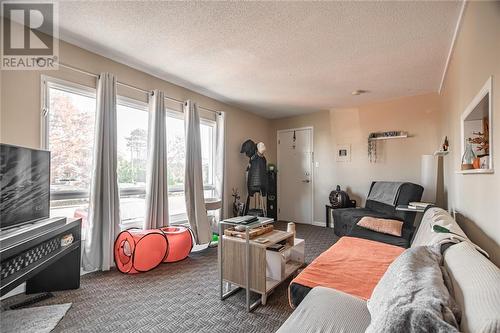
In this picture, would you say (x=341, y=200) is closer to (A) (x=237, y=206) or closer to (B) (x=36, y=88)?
(A) (x=237, y=206)

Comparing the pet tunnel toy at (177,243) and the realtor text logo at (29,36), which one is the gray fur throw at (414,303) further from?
the realtor text logo at (29,36)

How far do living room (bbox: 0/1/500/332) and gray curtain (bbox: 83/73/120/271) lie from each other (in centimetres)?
1

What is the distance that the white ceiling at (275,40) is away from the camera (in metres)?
1.91

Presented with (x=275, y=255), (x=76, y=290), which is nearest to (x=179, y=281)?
(x=76, y=290)

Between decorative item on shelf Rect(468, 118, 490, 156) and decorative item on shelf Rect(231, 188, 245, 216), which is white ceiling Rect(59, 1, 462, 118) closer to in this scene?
decorative item on shelf Rect(468, 118, 490, 156)

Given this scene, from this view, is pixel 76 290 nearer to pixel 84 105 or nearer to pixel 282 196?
pixel 84 105

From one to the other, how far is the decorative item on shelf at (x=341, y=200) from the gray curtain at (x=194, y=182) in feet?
7.97

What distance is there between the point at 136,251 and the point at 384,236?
9.06ft

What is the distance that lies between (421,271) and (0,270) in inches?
86.6

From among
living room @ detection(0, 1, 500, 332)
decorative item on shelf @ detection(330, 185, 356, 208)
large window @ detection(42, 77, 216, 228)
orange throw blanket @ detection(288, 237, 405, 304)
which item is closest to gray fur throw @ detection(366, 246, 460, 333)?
living room @ detection(0, 1, 500, 332)

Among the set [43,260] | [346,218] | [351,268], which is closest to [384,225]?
[346,218]

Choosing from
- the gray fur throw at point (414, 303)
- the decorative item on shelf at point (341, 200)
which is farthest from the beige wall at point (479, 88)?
the decorative item on shelf at point (341, 200)

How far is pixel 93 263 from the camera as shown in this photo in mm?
2549

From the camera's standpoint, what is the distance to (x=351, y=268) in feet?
5.95
